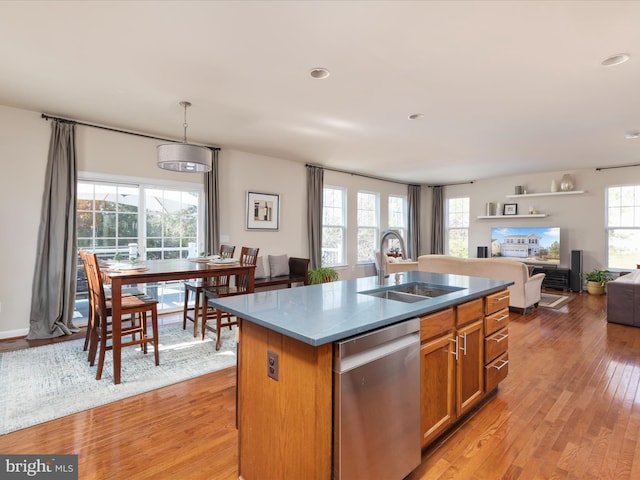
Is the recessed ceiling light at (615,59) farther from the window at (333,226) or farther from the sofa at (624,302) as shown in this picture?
the window at (333,226)

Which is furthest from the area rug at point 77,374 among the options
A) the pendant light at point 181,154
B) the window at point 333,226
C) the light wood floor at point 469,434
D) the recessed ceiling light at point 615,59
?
the recessed ceiling light at point 615,59

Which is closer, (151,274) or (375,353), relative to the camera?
(375,353)

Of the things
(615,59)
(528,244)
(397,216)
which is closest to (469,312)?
(615,59)

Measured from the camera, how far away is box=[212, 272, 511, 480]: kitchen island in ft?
4.39

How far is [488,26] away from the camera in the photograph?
2209 mm

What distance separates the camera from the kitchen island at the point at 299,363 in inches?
52.6

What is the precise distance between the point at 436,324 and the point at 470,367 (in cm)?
60

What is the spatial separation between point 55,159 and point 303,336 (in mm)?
4202

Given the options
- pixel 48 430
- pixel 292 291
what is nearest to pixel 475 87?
pixel 292 291

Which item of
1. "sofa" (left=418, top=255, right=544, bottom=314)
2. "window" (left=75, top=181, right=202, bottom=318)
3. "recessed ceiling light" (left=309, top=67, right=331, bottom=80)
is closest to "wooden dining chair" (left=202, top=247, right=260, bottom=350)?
"window" (left=75, top=181, right=202, bottom=318)

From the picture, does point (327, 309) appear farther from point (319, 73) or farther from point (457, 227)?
point (457, 227)

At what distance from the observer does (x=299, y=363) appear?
1.38 meters

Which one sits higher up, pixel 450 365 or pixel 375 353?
pixel 375 353

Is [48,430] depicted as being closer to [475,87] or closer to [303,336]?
[303,336]
